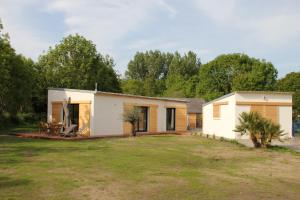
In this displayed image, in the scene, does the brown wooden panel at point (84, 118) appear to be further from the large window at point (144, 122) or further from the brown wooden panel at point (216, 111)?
the brown wooden panel at point (216, 111)

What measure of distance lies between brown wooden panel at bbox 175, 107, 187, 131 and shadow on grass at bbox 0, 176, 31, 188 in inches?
914

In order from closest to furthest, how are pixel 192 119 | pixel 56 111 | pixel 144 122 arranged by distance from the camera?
pixel 56 111
pixel 144 122
pixel 192 119

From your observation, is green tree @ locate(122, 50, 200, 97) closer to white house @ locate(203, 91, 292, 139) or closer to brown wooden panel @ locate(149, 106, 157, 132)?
brown wooden panel @ locate(149, 106, 157, 132)

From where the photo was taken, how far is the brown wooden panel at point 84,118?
73.9 ft

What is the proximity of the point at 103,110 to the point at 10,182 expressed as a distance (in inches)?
607

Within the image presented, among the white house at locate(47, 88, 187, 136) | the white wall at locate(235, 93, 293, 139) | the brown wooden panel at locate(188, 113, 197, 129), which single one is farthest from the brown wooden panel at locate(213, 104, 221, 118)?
the brown wooden panel at locate(188, 113, 197, 129)

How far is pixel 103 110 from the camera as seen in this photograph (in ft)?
75.9

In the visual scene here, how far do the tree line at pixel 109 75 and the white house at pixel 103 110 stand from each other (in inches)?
154

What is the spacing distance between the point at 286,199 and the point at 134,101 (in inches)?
760

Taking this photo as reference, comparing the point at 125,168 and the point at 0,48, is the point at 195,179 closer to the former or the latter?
the point at 125,168

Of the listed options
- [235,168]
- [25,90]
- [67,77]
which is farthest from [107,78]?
[235,168]

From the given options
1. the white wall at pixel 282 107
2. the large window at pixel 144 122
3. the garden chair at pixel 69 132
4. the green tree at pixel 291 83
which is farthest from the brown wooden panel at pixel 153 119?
the green tree at pixel 291 83

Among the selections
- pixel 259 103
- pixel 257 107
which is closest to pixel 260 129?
pixel 257 107

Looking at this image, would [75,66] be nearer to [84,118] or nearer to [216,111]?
[84,118]
